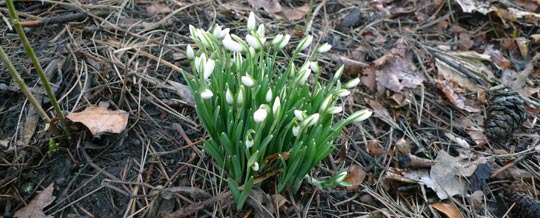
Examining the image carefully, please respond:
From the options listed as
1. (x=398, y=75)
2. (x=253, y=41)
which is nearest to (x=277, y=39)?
(x=253, y=41)

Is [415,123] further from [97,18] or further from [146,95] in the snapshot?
[97,18]

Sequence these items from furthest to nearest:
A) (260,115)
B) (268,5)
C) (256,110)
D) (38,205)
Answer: (268,5), (38,205), (256,110), (260,115)

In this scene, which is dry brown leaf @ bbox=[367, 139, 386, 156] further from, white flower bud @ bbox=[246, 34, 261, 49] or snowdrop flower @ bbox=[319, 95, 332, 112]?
white flower bud @ bbox=[246, 34, 261, 49]

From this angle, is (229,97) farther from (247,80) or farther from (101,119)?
(101,119)

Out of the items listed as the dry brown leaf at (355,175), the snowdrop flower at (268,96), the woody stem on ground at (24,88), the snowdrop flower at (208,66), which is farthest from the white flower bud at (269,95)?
the woody stem on ground at (24,88)

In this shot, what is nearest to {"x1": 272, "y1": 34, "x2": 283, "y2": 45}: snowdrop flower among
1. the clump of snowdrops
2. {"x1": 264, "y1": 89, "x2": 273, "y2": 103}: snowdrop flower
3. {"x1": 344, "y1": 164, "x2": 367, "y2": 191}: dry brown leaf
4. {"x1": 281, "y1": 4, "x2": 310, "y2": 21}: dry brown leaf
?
the clump of snowdrops

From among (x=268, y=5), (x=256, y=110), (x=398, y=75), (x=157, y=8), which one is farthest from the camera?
(x=268, y=5)
